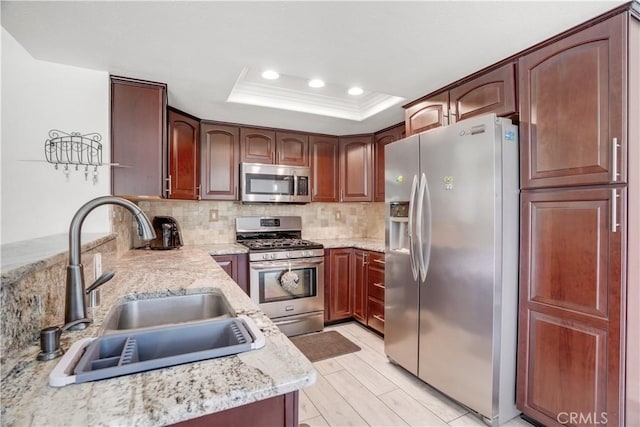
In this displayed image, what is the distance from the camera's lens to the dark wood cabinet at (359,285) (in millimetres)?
3250

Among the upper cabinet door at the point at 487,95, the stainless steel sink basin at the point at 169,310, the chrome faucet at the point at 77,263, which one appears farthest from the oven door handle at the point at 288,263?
the chrome faucet at the point at 77,263

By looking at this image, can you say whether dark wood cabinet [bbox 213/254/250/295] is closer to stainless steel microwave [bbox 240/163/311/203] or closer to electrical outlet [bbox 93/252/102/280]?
stainless steel microwave [bbox 240/163/311/203]

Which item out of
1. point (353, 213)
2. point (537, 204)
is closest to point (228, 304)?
point (537, 204)

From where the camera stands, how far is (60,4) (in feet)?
4.39

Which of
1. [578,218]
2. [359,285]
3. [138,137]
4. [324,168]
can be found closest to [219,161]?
[138,137]

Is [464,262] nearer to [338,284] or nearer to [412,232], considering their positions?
[412,232]

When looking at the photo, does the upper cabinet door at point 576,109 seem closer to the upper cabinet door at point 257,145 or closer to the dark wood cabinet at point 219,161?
the upper cabinet door at point 257,145

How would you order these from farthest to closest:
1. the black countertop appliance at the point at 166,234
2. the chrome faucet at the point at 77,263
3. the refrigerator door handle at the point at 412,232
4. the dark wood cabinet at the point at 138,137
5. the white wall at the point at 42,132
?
the black countertop appliance at the point at 166,234 < the refrigerator door handle at the point at 412,232 < the dark wood cabinet at the point at 138,137 < the white wall at the point at 42,132 < the chrome faucet at the point at 77,263

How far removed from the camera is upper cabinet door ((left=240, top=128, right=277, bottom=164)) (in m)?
3.24

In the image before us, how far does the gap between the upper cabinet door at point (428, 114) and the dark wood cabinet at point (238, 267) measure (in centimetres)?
190

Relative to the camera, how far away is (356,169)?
3615 mm

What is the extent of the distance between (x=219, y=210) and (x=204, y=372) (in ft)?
9.48

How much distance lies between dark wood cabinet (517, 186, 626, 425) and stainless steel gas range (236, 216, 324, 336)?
1875 millimetres

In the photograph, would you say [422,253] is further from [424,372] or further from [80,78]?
[80,78]
